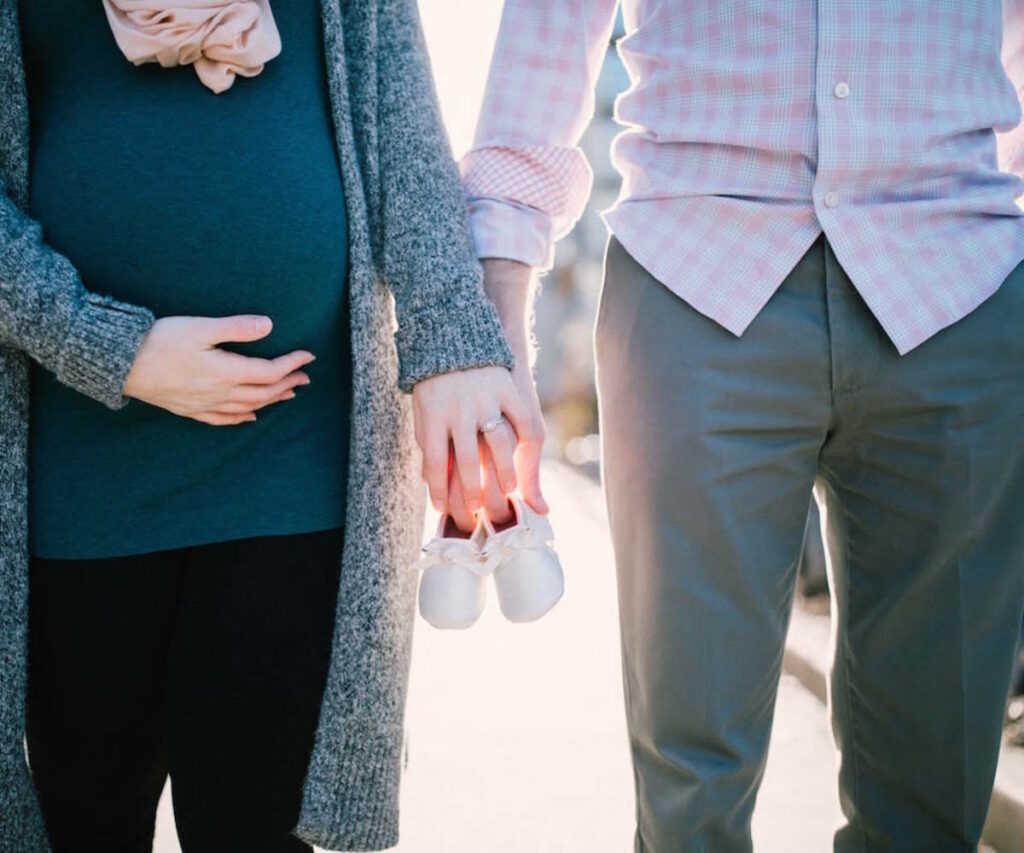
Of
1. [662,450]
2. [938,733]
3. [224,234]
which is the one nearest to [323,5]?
[224,234]

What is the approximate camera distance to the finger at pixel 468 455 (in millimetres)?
1209

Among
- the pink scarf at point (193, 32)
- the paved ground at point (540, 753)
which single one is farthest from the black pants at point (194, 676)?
the paved ground at point (540, 753)

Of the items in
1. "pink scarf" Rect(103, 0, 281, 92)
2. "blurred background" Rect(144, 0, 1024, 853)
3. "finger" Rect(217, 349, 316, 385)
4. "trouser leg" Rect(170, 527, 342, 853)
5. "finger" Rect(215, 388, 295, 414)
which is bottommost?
"blurred background" Rect(144, 0, 1024, 853)

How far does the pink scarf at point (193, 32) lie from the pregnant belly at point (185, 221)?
0.31 ft

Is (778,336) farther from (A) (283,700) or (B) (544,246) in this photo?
(A) (283,700)

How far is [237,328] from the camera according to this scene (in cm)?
116

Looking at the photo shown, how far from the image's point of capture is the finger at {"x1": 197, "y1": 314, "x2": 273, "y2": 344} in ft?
3.79

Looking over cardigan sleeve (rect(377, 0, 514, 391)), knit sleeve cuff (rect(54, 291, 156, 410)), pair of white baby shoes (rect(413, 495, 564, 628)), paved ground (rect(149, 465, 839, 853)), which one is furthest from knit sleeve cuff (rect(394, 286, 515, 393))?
paved ground (rect(149, 465, 839, 853))

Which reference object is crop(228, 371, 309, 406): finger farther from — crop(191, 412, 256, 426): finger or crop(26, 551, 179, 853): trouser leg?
crop(26, 551, 179, 853): trouser leg

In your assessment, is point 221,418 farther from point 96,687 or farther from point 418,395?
point 96,687

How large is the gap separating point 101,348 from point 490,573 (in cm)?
52

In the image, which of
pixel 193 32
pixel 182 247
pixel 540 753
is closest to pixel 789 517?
pixel 182 247

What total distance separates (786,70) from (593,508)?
6505 millimetres

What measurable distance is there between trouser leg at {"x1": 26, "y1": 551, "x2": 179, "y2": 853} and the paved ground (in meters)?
1.16
